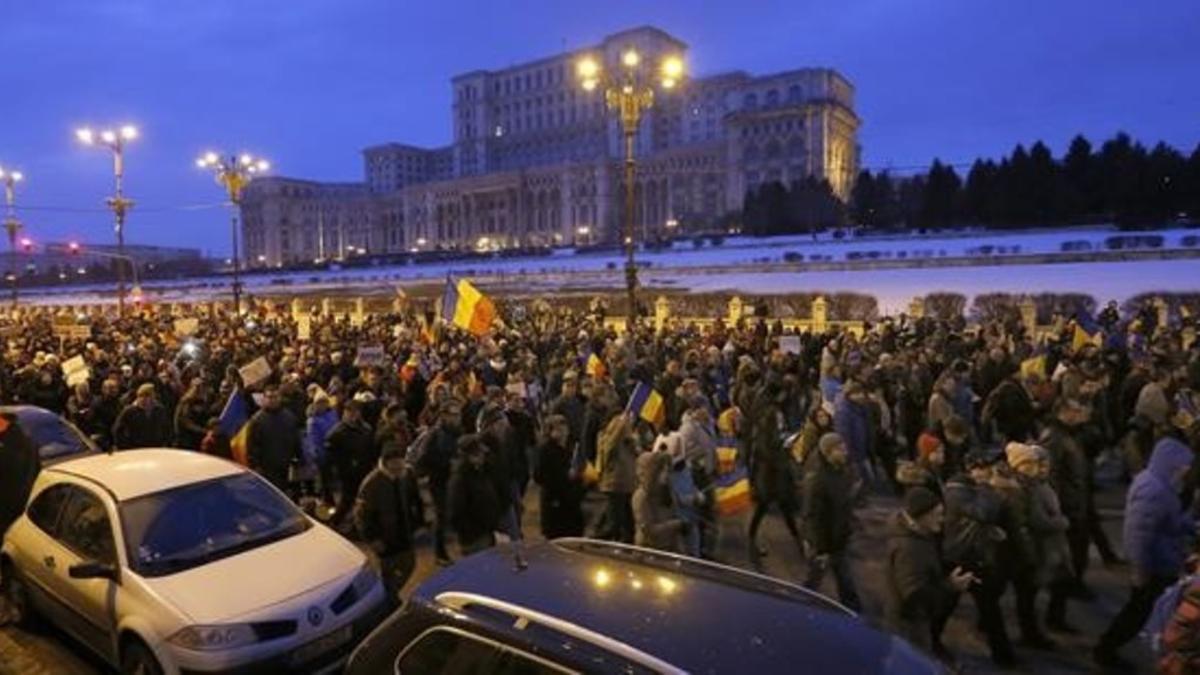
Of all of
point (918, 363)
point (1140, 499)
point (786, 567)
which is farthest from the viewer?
point (918, 363)

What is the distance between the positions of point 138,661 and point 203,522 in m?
0.98

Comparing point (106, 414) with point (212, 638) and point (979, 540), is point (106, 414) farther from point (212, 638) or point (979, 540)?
point (979, 540)

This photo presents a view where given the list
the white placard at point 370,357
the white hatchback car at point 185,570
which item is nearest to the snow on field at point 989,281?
the white placard at point 370,357

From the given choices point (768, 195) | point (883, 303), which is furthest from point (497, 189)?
point (883, 303)

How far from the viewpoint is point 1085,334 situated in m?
14.5

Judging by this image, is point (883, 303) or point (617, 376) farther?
point (883, 303)

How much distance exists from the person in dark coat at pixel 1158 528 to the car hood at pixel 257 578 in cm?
481

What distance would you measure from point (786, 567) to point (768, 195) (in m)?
73.5

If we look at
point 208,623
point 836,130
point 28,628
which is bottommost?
point 28,628

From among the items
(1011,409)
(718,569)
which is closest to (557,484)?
(718,569)

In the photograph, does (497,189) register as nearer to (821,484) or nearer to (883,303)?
(883,303)

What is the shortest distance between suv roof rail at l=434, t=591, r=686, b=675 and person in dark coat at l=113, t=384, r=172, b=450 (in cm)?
775

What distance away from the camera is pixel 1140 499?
5750mm

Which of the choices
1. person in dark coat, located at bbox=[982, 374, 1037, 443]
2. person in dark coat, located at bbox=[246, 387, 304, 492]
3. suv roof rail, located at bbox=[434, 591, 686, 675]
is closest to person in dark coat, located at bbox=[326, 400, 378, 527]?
person in dark coat, located at bbox=[246, 387, 304, 492]
